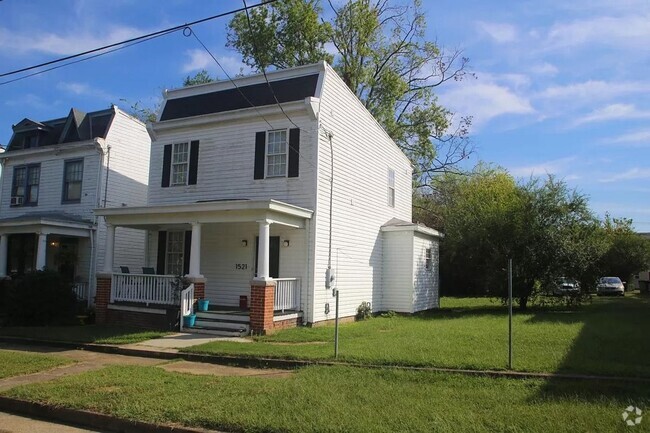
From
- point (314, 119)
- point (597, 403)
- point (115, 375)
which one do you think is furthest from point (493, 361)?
point (314, 119)

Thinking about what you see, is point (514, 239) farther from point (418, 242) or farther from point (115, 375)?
point (115, 375)

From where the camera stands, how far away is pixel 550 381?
24.9 ft

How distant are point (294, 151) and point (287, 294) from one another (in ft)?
14.2

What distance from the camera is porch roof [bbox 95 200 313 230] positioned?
13.6 metres

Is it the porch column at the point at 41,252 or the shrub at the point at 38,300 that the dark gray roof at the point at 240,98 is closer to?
the porch column at the point at 41,252

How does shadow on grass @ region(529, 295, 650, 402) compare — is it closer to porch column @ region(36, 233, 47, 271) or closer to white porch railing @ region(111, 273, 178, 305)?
white porch railing @ region(111, 273, 178, 305)

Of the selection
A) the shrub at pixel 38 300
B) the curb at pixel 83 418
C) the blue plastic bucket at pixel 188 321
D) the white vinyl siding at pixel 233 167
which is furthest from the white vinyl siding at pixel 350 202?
the curb at pixel 83 418

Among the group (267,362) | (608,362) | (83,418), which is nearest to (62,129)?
(267,362)

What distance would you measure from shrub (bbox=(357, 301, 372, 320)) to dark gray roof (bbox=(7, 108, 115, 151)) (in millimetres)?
12403

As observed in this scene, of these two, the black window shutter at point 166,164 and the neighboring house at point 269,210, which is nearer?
the neighboring house at point 269,210

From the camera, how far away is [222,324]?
13.8m

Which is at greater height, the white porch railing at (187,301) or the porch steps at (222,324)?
the white porch railing at (187,301)

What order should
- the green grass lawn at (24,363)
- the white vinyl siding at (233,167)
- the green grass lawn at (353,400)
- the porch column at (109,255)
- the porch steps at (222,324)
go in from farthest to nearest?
the porch column at (109,255)
the white vinyl siding at (233,167)
the porch steps at (222,324)
the green grass lawn at (24,363)
the green grass lawn at (353,400)

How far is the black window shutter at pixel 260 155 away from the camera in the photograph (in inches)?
640
